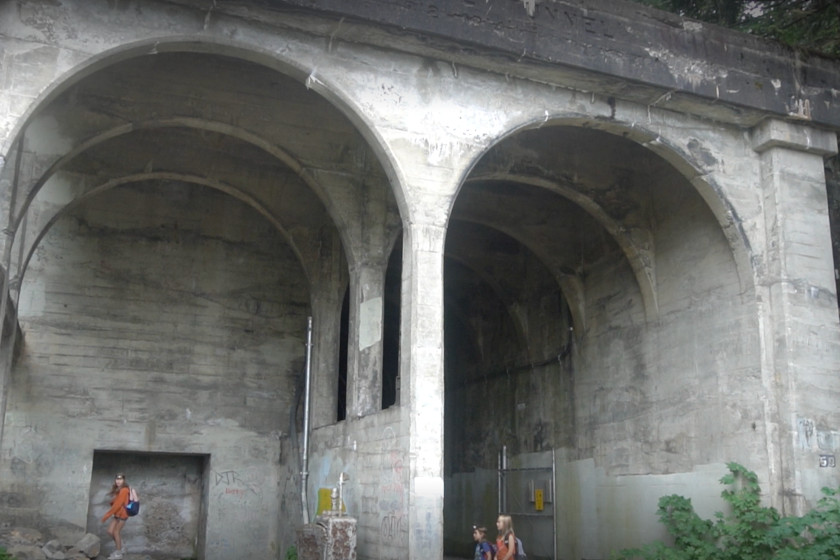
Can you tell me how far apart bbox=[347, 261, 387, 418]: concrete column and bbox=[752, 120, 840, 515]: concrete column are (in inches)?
219

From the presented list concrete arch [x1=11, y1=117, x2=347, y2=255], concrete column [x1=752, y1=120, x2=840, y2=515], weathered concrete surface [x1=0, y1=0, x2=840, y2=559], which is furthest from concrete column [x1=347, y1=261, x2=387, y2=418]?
concrete column [x1=752, y1=120, x2=840, y2=515]

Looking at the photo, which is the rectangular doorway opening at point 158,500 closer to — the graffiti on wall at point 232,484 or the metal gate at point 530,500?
the graffiti on wall at point 232,484

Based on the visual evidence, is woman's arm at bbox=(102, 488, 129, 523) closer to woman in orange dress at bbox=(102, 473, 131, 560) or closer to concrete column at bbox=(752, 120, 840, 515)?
woman in orange dress at bbox=(102, 473, 131, 560)

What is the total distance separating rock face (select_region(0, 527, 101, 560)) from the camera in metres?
12.2

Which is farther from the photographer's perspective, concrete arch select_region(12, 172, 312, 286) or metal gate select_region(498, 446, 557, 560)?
metal gate select_region(498, 446, 557, 560)

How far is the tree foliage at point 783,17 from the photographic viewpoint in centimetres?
1684

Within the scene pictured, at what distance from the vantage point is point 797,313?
1270 centimetres

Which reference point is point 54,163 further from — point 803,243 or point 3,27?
point 803,243

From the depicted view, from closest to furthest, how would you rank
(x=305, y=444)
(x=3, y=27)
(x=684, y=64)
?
(x=3, y=27), (x=684, y=64), (x=305, y=444)

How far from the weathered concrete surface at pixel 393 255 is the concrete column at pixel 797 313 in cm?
4

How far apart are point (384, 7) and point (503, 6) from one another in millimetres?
1658

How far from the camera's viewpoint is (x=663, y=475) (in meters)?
14.5

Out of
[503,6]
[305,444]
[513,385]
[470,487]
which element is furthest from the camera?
[470,487]

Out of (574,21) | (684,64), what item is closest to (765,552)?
(684,64)
